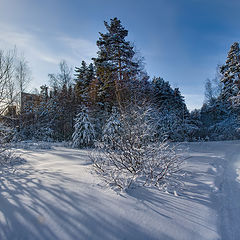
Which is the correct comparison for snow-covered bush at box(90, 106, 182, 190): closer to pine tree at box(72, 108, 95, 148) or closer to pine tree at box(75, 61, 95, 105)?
pine tree at box(72, 108, 95, 148)

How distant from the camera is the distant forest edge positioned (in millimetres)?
11250

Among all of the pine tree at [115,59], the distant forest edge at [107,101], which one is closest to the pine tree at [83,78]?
the distant forest edge at [107,101]

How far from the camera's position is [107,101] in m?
15.0

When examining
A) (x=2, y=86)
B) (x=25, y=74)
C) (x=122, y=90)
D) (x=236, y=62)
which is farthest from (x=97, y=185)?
(x=236, y=62)

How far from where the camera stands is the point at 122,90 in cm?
1215

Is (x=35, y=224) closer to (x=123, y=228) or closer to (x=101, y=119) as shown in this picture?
(x=123, y=228)

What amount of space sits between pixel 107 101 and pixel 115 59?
4.03 metres

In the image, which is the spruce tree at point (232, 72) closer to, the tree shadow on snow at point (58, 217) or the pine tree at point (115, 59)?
the pine tree at point (115, 59)

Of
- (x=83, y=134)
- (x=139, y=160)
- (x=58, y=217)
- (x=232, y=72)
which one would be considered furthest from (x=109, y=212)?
(x=232, y=72)

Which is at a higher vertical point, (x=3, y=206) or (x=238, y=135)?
(x=238, y=135)

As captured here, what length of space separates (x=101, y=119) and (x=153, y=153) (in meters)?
12.3

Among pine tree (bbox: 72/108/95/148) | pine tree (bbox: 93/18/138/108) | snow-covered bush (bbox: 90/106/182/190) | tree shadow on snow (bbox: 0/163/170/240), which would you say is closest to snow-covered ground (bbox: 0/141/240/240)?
tree shadow on snow (bbox: 0/163/170/240)

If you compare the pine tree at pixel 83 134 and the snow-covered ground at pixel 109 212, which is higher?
the pine tree at pixel 83 134

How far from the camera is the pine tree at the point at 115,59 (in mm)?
12945
